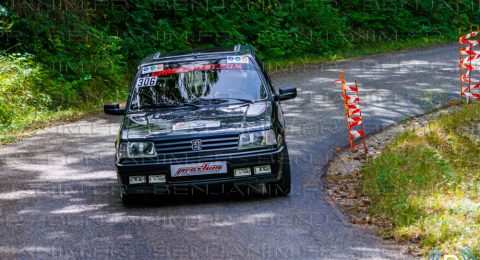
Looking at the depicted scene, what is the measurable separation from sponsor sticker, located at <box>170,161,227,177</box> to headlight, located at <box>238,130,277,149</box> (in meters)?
0.32

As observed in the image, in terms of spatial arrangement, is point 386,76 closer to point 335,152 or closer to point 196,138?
point 335,152

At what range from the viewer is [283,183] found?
9.18 metres

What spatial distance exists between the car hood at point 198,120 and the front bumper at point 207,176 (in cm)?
33

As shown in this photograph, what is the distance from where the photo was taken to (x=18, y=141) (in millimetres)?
14453

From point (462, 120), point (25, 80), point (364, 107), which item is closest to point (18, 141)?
point (25, 80)

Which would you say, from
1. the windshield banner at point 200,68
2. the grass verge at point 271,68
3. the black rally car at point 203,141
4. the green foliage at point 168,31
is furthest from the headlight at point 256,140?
the green foliage at point 168,31

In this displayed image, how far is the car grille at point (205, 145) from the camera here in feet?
29.0

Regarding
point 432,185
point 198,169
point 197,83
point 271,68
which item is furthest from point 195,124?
point 271,68

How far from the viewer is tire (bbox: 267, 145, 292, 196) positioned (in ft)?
29.8

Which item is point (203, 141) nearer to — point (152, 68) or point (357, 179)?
point (152, 68)

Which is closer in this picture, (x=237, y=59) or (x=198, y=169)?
(x=198, y=169)

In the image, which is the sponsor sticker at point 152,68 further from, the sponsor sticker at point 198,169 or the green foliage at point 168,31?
the green foliage at point 168,31

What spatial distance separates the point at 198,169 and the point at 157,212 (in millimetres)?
719

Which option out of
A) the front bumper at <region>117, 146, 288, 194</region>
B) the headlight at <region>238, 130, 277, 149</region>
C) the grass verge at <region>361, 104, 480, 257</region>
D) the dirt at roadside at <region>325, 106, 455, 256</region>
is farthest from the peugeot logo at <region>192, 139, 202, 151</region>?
the grass verge at <region>361, 104, 480, 257</region>
